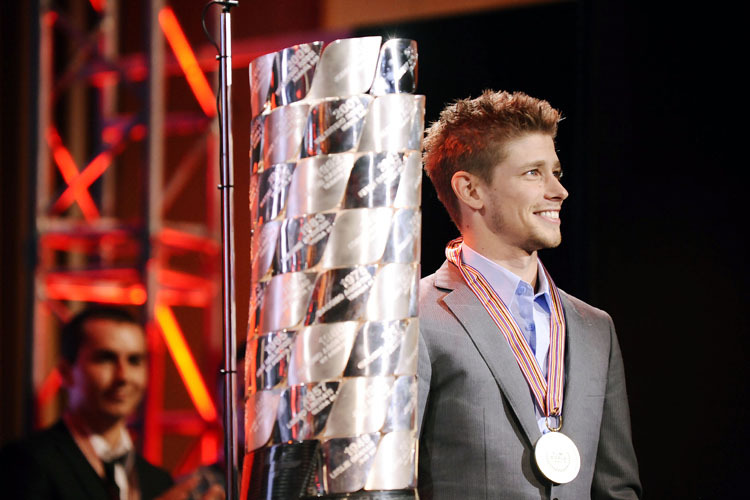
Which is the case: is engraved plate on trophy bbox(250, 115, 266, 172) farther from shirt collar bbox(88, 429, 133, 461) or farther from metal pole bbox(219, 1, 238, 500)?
shirt collar bbox(88, 429, 133, 461)

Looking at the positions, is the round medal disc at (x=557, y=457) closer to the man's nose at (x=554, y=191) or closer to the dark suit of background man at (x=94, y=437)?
the man's nose at (x=554, y=191)

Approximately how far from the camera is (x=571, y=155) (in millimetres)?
2326

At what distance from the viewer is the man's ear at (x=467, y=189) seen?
6.53ft

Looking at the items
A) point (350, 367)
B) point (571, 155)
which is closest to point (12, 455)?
point (350, 367)

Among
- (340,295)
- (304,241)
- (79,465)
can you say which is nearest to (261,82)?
(304,241)

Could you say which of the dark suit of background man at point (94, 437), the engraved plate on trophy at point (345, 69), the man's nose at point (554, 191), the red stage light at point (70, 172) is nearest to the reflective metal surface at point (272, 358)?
the engraved plate on trophy at point (345, 69)

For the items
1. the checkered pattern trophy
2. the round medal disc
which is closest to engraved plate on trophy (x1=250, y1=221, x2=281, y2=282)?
the checkered pattern trophy

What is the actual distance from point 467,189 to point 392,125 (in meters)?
0.42

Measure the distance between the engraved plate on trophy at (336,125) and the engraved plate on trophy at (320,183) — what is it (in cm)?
2

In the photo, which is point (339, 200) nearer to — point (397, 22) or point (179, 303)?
point (397, 22)

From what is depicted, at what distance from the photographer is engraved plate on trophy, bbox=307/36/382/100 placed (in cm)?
163

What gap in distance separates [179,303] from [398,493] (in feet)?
12.1

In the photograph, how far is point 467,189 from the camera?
6.57 feet

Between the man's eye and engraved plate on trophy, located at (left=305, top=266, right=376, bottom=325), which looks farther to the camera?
the man's eye
